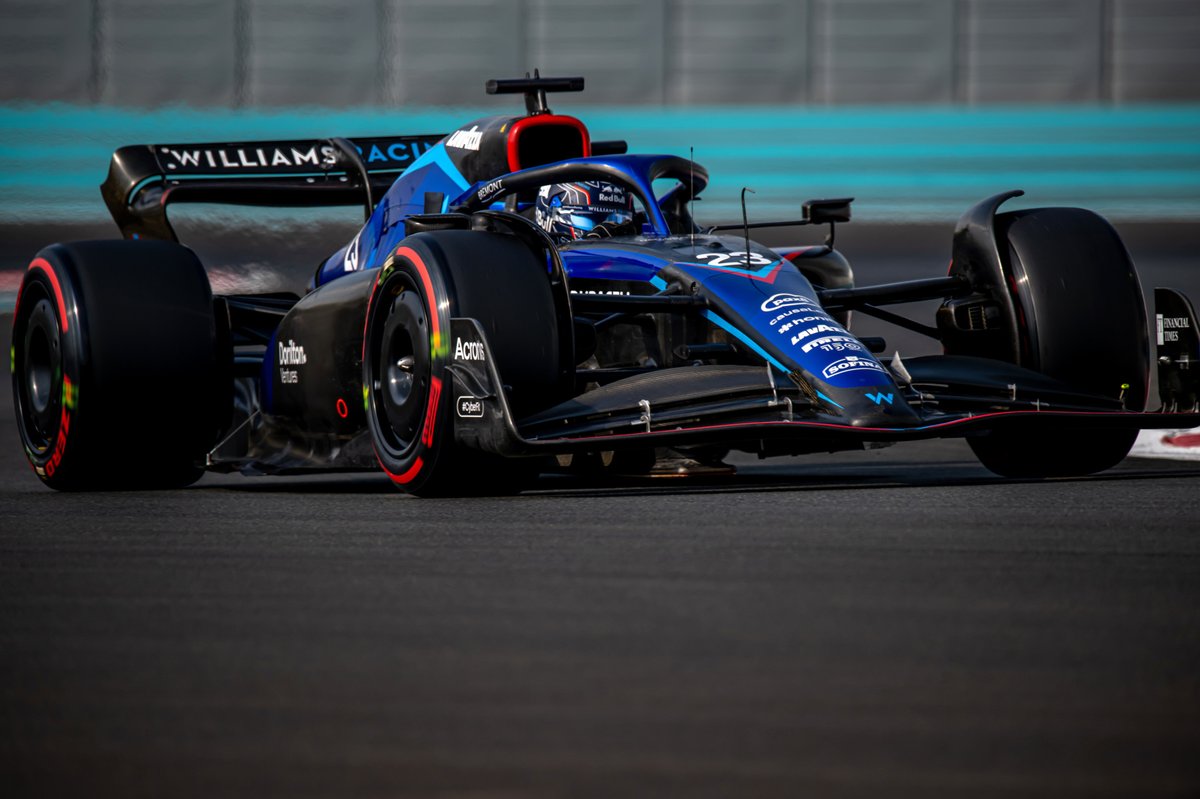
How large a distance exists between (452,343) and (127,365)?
1875 mm

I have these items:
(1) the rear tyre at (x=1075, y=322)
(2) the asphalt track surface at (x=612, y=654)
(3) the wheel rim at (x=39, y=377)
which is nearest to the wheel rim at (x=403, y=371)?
(2) the asphalt track surface at (x=612, y=654)

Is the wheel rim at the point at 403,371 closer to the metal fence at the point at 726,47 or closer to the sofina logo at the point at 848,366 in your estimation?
the sofina logo at the point at 848,366

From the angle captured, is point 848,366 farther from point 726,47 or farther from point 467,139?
point 726,47

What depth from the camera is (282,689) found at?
285 cm

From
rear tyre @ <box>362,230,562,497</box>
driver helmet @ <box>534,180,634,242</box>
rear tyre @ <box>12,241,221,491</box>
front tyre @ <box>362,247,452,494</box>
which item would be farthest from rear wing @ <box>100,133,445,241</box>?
rear tyre @ <box>362,230,562,497</box>

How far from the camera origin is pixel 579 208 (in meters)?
7.52

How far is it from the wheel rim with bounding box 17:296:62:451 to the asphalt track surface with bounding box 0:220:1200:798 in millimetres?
2098

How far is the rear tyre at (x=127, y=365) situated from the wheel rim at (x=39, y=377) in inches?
0.8

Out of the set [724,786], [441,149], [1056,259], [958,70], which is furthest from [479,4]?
[724,786]

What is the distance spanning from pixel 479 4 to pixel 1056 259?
38.2 ft

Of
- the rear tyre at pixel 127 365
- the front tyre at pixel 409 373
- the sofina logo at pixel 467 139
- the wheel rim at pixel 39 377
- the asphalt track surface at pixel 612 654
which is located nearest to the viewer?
the asphalt track surface at pixel 612 654

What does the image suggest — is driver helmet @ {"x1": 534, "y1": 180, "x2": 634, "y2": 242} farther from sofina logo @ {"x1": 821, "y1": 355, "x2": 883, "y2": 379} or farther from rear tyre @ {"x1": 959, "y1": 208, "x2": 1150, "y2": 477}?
sofina logo @ {"x1": 821, "y1": 355, "x2": 883, "y2": 379}

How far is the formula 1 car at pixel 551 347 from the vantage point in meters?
5.82

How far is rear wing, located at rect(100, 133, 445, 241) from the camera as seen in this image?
8.98 meters
